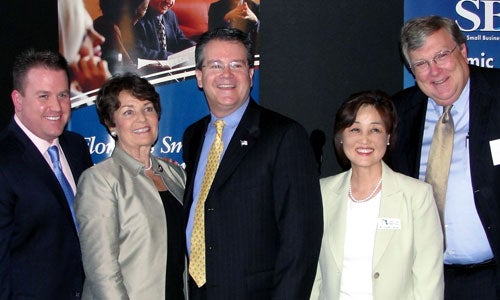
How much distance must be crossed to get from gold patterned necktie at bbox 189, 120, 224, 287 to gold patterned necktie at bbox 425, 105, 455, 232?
1122 mm

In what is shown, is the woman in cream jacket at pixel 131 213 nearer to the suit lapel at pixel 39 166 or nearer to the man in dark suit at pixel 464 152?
the suit lapel at pixel 39 166

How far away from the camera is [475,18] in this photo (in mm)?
3992

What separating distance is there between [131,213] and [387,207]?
121 centimetres

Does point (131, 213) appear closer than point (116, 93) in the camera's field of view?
Yes

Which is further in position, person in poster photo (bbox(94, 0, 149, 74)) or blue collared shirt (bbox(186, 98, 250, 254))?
person in poster photo (bbox(94, 0, 149, 74))

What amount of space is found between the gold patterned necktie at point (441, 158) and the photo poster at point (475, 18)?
1.09m

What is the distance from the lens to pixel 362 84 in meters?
4.07

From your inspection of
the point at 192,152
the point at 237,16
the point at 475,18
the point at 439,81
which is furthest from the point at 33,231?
the point at 475,18

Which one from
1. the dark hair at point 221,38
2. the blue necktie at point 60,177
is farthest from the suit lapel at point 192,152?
the blue necktie at point 60,177

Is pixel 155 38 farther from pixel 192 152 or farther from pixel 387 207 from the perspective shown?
pixel 387 207

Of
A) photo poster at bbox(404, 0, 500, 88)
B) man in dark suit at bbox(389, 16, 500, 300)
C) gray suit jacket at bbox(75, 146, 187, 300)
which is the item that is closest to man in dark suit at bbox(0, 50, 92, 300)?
gray suit jacket at bbox(75, 146, 187, 300)

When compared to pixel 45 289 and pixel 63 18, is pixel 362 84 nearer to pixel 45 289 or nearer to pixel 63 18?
pixel 63 18

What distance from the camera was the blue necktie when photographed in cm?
287

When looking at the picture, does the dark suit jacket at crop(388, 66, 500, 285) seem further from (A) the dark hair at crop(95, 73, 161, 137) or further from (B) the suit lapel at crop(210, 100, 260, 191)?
(A) the dark hair at crop(95, 73, 161, 137)
